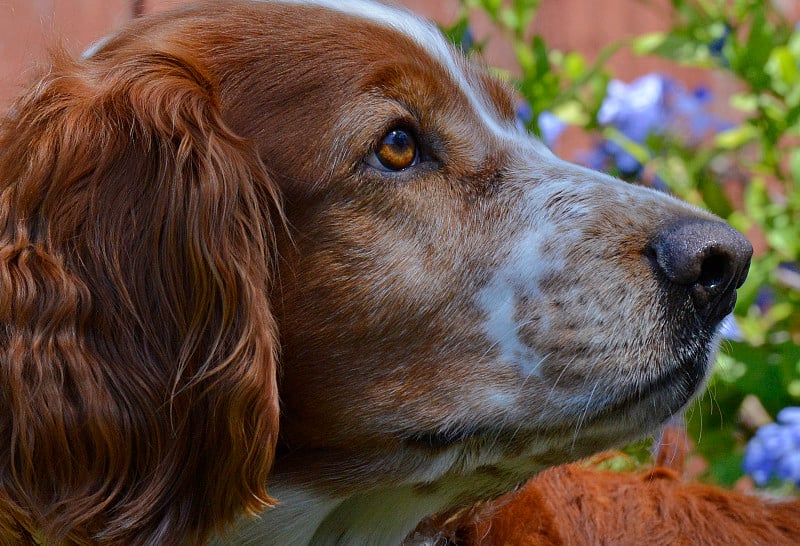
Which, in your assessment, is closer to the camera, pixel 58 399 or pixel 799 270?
pixel 58 399

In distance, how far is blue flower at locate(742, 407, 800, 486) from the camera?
3.67 meters

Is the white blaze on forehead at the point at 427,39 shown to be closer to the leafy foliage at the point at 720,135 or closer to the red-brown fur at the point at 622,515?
the red-brown fur at the point at 622,515

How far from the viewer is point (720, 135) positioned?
16.0 feet

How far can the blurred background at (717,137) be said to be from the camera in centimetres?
410

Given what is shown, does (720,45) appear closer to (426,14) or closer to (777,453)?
(426,14)

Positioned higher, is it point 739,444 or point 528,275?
point 528,275

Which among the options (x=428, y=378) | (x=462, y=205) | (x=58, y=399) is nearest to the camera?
(x=58, y=399)

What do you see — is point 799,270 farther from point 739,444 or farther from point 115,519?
point 115,519

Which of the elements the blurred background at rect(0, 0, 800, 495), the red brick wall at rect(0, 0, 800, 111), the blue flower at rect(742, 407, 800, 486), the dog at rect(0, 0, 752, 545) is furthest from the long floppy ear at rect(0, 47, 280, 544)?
the blue flower at rect(742, 407, 800, 486)

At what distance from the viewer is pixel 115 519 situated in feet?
7.01

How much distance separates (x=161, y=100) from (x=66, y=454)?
0.74 meters

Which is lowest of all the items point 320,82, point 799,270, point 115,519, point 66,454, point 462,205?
point 799,270

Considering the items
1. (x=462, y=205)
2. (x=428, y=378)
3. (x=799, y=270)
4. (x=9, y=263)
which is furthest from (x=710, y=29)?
(x=9, y=263)

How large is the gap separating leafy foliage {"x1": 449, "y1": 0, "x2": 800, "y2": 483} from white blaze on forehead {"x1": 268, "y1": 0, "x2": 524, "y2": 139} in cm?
128
